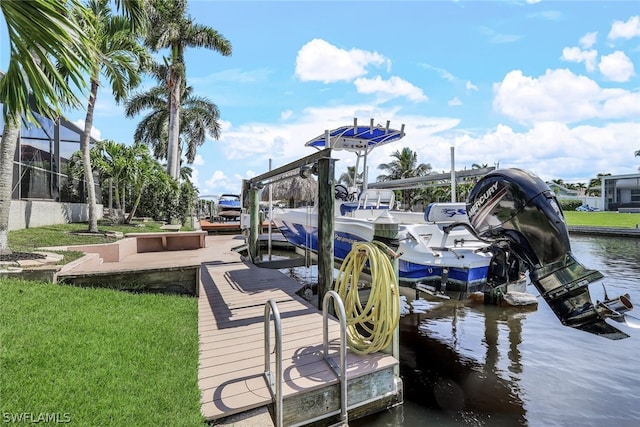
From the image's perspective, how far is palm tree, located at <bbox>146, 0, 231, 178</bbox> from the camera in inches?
678

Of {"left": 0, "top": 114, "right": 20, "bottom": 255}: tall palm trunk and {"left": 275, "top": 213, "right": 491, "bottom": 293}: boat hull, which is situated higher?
{"left": 0, "top": 114, "right": 20, "bottom": 255}: tall palm trunk

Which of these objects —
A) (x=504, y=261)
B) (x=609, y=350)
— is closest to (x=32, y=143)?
(x=504, y=261)

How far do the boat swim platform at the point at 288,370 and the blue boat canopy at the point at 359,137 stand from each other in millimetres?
4952

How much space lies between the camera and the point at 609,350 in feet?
17.5

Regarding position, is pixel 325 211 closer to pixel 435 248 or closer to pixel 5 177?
pixel 435 248

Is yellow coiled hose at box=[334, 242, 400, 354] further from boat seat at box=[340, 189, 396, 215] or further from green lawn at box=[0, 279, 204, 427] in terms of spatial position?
boat seat at box=[340, 189, 396, 215]

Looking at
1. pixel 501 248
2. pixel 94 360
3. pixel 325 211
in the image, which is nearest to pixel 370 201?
pixel 325 211

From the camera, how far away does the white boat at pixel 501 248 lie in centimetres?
352

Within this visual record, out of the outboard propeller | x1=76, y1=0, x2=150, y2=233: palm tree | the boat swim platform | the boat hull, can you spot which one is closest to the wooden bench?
x1=76, y1=0, x2=150, y2=233: palm tree

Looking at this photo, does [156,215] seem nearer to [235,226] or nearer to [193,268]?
[235,226]

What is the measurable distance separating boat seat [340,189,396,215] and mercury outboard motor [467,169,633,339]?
3.22m

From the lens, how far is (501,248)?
4402mm

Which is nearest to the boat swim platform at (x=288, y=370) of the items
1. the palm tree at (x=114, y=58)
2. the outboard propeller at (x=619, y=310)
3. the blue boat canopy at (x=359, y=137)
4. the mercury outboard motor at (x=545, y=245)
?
the mercury outboard motor at (x=545, y=245)

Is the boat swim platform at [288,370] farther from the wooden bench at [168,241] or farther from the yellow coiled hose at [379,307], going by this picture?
the wooden bench at [168,241]
